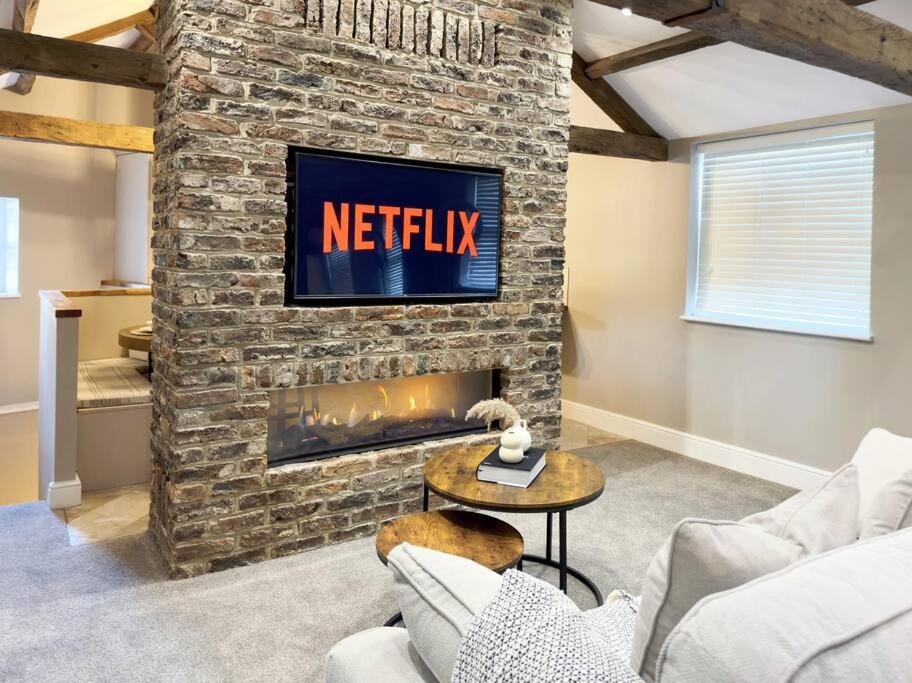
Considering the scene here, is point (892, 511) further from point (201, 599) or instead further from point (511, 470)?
point (201, 599)

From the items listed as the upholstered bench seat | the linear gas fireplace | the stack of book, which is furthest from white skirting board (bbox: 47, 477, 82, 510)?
the stack of book

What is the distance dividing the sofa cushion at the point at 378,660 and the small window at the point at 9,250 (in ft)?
24.4

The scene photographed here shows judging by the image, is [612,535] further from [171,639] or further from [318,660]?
[171,639]

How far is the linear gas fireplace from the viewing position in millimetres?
3242

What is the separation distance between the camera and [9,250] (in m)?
7.32

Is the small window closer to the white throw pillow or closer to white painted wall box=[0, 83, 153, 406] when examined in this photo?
white painted wall box=[0, 83, 153, 406]

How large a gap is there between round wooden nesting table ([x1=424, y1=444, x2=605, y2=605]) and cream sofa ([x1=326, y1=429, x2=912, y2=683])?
1192 millimetres

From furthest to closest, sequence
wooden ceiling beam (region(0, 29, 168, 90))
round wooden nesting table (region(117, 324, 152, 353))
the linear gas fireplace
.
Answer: round wooden nesting table (region(117, 324, 152, 353)) < the linear gas fireplace < wooden ceiling beam (region(0, 29, 168, 90))

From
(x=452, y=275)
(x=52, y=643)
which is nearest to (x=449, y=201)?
(x=452, y=275)

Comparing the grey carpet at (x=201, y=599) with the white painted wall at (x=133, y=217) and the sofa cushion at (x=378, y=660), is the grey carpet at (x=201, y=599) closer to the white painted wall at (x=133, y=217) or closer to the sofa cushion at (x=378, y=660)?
the sofa cushion at (x=378, y=660)

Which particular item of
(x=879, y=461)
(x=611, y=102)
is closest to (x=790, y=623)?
(x=879, y=461)

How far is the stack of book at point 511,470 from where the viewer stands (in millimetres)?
2508

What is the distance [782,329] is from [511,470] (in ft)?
8.71

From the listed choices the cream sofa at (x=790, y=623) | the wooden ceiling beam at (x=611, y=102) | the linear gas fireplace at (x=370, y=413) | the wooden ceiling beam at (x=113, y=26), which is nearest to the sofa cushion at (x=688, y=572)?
the cream sofa at (x=790, y=623)
